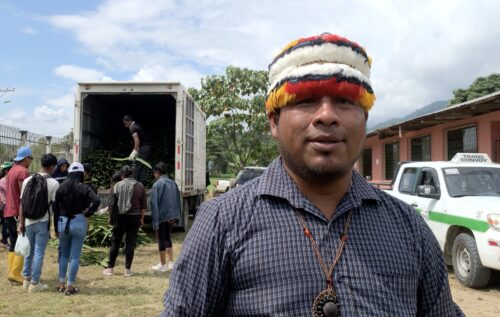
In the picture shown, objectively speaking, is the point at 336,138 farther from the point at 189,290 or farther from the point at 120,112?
the point at 120,112

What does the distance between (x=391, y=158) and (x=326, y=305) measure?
2201 centimetres

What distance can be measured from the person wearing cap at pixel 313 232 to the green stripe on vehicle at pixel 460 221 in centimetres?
540

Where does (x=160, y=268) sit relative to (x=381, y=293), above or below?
below

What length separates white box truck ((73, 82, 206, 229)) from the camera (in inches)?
414

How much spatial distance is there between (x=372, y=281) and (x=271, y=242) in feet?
1.14

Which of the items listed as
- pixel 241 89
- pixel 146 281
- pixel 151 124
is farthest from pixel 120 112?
pixel 241 89

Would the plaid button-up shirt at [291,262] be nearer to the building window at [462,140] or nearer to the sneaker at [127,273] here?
the sneaker at [127,273]

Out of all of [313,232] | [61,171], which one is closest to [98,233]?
[61,171]

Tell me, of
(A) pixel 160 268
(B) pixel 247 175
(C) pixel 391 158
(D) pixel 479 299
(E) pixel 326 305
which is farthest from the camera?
(C) pixel 391 158

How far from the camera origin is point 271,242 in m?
1.46

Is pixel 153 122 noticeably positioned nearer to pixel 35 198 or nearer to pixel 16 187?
pixel 16 187

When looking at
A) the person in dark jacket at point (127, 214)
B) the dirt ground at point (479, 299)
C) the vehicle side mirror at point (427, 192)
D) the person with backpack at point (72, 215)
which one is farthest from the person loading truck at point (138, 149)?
the dirt ground at point (479, 299)

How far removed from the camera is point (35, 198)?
6.25 meters

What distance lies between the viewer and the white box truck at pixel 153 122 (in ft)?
34.5
